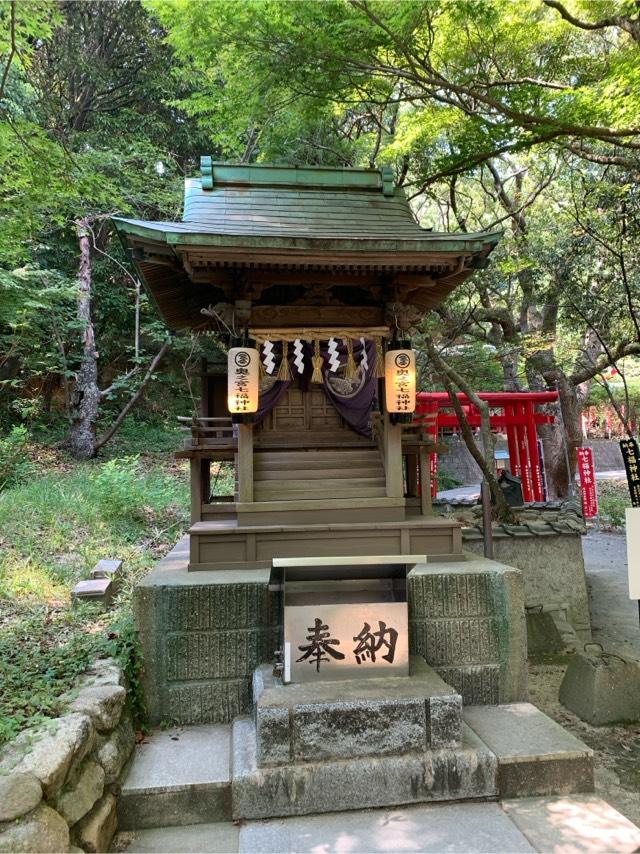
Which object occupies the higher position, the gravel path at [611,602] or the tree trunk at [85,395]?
the tree trunk at [85,395]

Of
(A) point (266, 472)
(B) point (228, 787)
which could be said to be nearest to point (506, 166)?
(A) point (266, 472)

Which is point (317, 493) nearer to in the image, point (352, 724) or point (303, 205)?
point (352, 724)

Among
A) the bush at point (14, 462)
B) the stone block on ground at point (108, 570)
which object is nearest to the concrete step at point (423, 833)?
the stone block on ground at point (108, 570)

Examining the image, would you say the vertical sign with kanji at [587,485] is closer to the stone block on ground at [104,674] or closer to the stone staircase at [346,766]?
the stone staircase at [346,766]

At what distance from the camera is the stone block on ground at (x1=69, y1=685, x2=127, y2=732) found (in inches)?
146

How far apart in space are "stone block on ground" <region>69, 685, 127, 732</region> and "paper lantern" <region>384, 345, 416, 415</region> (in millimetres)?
4078

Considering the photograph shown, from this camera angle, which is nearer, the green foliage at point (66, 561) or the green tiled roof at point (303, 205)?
the green foliage at point (66, 561)

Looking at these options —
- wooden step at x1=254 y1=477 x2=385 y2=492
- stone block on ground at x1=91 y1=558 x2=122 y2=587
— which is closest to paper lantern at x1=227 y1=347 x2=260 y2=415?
wooden step at x1=254 y1=477 x2=385 y2=492

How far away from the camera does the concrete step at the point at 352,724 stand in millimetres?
3777

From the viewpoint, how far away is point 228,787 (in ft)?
12.4

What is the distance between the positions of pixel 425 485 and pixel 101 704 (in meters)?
4.50

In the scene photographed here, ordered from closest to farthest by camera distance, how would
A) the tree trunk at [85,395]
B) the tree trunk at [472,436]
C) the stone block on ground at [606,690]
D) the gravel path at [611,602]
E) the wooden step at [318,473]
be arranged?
the stone block on ground at [606,690] → the wooden step at [318,473] → the gravel path at [611,602] → the tree trunk at [472,436] → the tree trunk at [85,395]

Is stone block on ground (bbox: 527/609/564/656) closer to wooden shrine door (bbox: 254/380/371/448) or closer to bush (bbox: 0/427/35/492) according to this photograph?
wooden shrine door (bbox: 254/380/371/448)

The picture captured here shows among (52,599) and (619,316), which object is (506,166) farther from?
(52,599)
